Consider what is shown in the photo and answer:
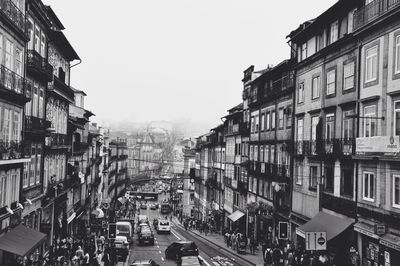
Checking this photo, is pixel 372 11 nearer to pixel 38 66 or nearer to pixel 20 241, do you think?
pixel 38 66

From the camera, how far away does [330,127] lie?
3133 centimetres

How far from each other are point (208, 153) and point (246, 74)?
1031 inches

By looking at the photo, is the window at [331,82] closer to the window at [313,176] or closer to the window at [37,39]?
the window at [313,176]

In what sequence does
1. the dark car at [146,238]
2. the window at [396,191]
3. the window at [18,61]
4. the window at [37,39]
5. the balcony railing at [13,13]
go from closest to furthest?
1. the balcony railing at [13,13]
2. the window at [396,191]
3. the window at [18,61]
4. the window at [37,39]
5. the dark car at [146,238]

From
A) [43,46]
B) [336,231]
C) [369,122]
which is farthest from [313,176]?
[43,46]

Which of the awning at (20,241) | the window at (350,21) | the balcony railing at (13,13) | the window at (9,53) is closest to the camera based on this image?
the awning at (20,241)

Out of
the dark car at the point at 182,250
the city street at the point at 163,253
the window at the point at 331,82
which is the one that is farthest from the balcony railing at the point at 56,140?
the window at the point at 331,82

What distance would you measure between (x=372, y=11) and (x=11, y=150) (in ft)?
63.7

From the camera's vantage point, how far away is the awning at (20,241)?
21828mm

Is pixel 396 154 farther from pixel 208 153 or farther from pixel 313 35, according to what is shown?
pixel 208 153

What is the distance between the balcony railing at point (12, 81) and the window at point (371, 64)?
1798cm

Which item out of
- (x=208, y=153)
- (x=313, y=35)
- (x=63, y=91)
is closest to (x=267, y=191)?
(x=313, y=35)

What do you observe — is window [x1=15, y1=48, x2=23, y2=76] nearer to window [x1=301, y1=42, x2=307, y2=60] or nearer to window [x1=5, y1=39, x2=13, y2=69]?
window [x1=5, y1=39, x2=13, y2=69]

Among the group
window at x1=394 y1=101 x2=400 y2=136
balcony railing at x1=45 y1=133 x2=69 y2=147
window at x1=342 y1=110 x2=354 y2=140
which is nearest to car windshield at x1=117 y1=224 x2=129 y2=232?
balcony railing at x1=45 y1=133 x2=69 y2=147
